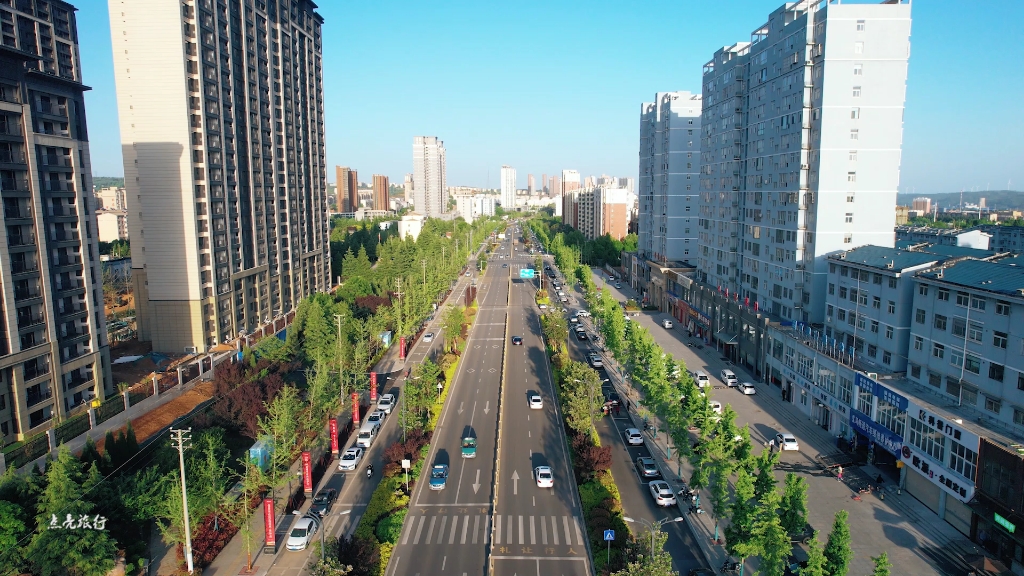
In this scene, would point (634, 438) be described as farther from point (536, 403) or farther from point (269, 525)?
point (269, 525)

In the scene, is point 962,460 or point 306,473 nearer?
point 962,460

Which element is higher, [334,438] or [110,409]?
[110,409]

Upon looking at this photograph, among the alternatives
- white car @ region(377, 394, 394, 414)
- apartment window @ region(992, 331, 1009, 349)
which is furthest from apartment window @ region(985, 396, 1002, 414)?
white car @ region(377, 394, 394, 414)

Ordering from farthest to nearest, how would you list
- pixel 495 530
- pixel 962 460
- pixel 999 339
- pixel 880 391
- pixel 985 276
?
Result: pixel 880 391
pixel 985 276
pixel 495 530
pixel 999 339
pixel 962 460

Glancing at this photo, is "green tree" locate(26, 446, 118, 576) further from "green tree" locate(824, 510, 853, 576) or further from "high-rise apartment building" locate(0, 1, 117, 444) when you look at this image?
"green tree" locate(824, 510, 853, 576)

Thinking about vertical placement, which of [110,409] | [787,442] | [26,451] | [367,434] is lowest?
[367,434]

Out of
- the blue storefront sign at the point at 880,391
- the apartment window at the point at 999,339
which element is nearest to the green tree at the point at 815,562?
the blue storefront sign at the point at 880,391

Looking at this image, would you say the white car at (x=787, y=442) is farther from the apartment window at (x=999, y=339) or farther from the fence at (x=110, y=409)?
the fence at (x=110, y=409)

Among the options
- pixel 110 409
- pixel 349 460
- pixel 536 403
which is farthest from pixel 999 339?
pixel 110 409

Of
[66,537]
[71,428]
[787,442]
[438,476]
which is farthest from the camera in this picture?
[787,442]
